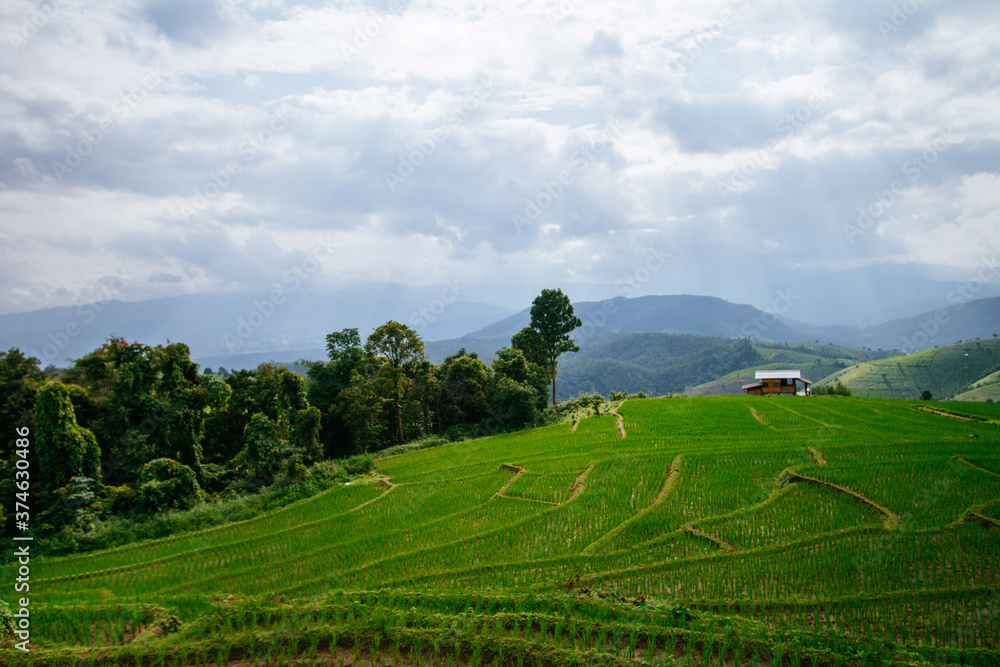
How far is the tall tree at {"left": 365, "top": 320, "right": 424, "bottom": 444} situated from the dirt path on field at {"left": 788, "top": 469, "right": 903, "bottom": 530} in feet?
83.2

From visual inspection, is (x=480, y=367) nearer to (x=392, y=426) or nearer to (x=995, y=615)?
(x=392, y=426)

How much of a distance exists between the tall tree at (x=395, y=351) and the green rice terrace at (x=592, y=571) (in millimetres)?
12580

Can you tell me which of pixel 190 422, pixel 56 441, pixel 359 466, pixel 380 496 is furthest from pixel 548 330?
pixel 56 441

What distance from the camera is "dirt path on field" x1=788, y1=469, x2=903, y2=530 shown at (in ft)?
46.1

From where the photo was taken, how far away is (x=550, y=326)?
158ft

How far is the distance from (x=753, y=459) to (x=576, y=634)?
15.6 m

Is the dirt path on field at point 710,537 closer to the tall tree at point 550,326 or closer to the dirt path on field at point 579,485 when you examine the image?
the dirt path on field at point 579,485

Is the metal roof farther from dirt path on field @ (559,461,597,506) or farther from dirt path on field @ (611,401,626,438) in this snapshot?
dirt path on field @ (559,461,597,506)

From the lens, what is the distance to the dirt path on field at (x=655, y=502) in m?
13.9

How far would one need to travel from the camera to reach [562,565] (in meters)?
12.6

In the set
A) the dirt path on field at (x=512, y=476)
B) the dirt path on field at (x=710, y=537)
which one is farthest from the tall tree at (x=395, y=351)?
the dirt path on field at (x=710, y=537)

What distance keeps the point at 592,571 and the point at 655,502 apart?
5588 millimetres

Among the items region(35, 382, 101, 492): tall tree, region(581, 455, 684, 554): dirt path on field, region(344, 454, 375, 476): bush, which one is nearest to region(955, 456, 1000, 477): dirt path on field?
region(581, 455, 684, 554): dirt path on field

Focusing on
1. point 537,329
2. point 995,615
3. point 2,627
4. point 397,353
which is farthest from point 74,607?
point 537,329
